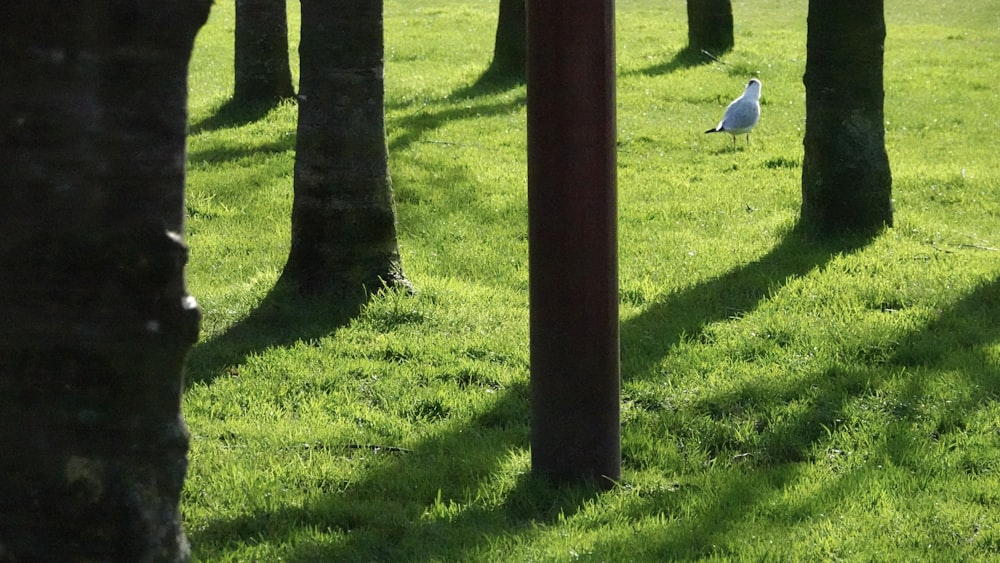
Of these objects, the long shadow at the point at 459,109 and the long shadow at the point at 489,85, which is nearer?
the long shadow at the point at 459,109

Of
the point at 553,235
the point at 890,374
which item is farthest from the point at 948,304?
the point at 553,235

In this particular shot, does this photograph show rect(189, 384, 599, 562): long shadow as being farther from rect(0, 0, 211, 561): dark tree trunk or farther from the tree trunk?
the tree trunk

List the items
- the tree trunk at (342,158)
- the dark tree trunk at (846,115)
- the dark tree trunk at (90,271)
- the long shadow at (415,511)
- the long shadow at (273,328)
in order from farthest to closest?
the dark tree trunk at (846,115)
the tree trunk at (342,158)
the long shadow at (273,328)
the long shadow at (415,511)
the dark tree trunk at (90,271)

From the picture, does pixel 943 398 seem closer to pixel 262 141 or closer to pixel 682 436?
pixel 682 436

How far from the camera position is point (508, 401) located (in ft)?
20.0

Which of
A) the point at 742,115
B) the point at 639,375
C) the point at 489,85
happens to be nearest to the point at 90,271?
the point at 639,375

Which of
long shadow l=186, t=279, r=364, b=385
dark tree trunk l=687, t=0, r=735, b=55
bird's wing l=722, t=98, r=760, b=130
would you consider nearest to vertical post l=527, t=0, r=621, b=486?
long shadow l=186, t=279, r=364, b=385

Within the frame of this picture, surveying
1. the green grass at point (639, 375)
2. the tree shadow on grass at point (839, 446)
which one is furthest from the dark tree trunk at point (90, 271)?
the tree shadow on grass at point (839, 446)

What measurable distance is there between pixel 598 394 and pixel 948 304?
3.31 metres

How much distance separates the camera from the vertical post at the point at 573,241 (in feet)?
15.4

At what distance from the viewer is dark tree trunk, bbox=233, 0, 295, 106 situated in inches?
525

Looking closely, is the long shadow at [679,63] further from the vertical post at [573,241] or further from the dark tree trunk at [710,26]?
the vertical post at [573,241]

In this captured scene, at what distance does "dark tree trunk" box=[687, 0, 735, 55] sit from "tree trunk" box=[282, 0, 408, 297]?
11521 mm

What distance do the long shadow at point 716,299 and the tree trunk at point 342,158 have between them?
5.30 feet
